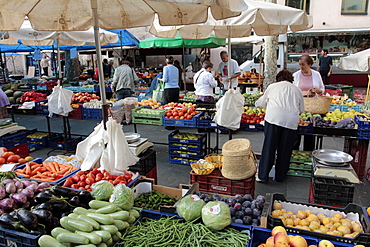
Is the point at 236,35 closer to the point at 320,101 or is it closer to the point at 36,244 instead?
the point at 320,101

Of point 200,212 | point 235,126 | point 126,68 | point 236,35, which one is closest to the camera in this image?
point 200,212

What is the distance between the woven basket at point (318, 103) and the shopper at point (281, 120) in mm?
1177

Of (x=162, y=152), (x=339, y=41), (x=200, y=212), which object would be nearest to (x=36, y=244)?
(x=200, y=212)

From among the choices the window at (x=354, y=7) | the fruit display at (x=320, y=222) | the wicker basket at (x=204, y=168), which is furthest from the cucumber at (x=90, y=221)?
the window at (x=354, y=7)

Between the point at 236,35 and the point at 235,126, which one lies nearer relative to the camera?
the point at 235,126

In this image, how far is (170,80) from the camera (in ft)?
29.7

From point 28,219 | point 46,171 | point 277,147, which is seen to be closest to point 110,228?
point 28,219

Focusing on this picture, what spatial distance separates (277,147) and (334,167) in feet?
4.15

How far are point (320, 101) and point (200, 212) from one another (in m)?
4.42

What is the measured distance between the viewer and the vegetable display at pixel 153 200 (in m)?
3.46

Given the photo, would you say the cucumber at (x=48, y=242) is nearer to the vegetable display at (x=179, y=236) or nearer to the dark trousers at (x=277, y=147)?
the vegetable display at (x=179, y=236)

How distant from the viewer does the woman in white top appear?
7961mm

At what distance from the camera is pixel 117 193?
298 centimetres

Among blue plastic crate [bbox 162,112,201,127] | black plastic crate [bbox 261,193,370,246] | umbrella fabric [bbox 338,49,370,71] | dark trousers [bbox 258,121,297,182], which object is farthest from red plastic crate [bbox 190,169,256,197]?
umbrella fabric [bbox 338,49,370,71]
